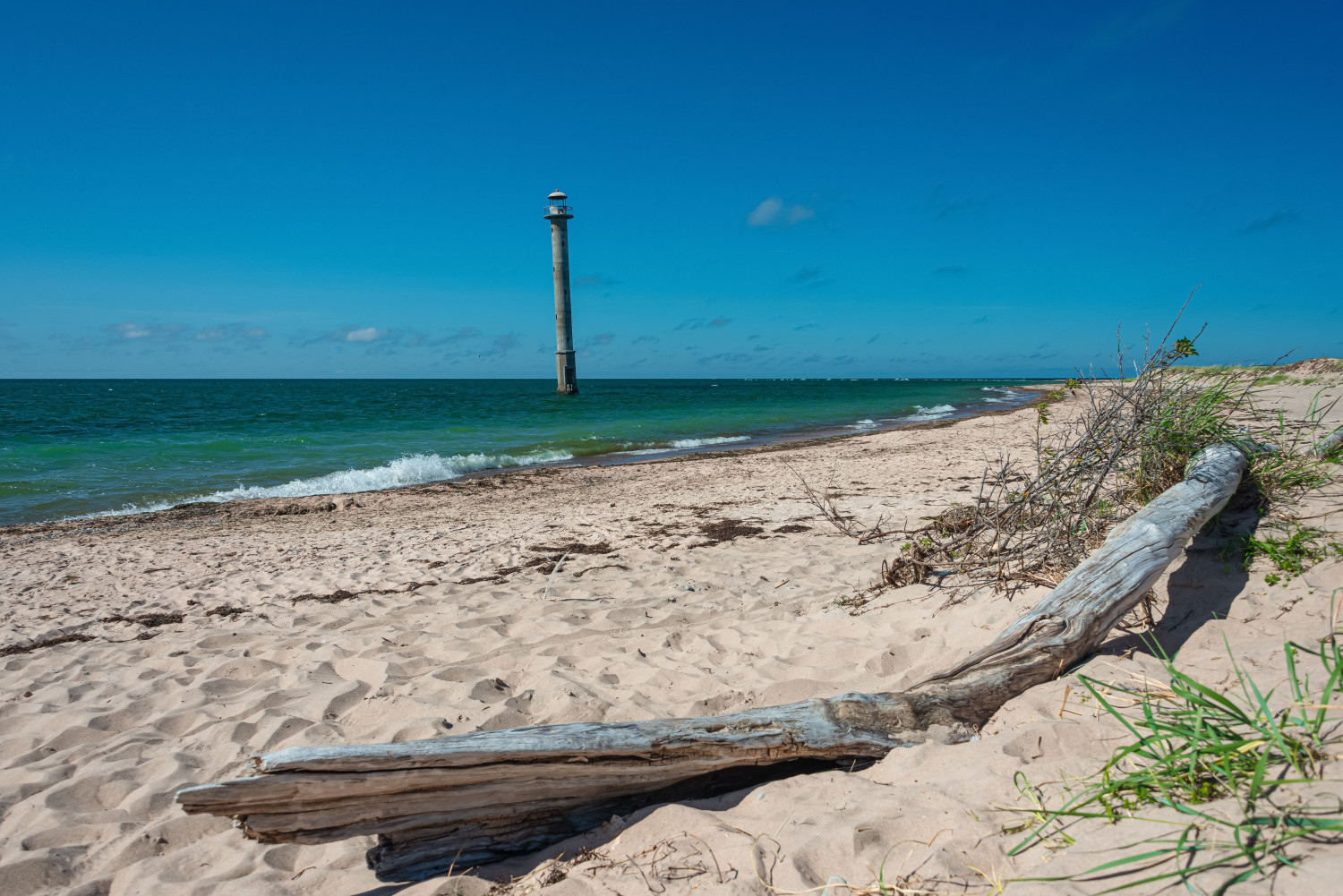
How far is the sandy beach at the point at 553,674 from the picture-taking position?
1.90 meters

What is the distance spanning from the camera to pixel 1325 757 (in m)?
1.45

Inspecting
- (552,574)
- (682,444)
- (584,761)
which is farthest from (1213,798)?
(682,444)

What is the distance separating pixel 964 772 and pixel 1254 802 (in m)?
0.78

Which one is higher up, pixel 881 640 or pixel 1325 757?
pixel 1325 757

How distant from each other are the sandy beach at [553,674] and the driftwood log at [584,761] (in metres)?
0.09

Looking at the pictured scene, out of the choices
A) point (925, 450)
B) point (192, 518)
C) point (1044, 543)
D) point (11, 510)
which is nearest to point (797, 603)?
point (1044, 543)

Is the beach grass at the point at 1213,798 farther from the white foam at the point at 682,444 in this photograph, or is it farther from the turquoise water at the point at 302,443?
the white foam at the point at 682,444

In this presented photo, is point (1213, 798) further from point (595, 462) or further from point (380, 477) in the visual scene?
point (595, 462)

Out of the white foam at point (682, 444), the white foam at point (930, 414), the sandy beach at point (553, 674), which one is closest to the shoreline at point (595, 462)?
the white foam at point (682, 444)

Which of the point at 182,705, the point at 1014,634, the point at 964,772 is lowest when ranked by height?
the point at 182,705

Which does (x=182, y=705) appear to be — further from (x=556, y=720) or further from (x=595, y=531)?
(x=595, y=531)

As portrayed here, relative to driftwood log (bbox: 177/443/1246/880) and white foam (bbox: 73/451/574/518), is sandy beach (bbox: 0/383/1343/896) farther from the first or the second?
white foam (bbox: 73/451/574/518)

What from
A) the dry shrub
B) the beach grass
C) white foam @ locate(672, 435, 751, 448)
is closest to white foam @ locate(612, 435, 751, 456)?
white foam @ locate(672, 435, 751, 448)

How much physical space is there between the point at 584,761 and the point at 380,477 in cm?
1223
